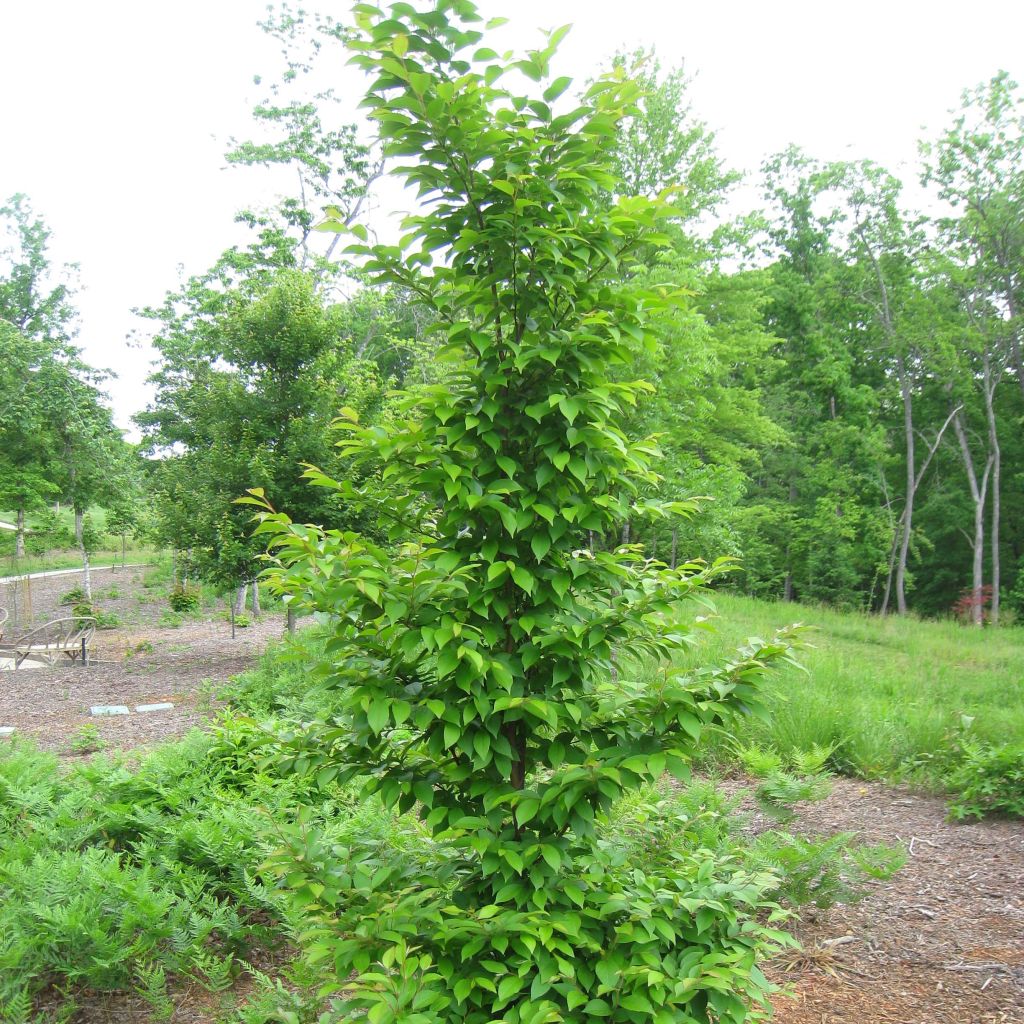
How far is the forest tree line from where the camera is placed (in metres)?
12.2

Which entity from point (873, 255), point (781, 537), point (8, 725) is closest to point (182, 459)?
point (8, 725)

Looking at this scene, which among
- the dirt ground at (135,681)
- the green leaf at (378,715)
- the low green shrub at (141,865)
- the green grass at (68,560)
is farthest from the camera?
the green grass at (68,560)

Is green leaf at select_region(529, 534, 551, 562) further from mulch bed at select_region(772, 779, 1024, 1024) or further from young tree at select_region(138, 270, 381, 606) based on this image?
young tree at select_region(138, 270, 381, 606)

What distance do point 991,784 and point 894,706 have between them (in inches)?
80.1

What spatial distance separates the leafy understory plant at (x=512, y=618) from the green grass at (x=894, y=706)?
3.77 feet

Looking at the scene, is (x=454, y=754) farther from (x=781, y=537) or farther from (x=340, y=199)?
(x=781, y=537)

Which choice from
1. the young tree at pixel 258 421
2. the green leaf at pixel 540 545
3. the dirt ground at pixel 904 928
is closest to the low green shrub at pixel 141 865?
the dirt ground at pixel 904 928

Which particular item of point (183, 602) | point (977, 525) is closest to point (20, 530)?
point (183, 602)

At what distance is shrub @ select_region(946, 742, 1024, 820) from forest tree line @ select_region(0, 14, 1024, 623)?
3.23m

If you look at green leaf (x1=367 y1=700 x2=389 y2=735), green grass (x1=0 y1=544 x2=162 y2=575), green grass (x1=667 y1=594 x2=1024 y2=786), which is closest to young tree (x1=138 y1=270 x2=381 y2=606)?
green grass (x1=667 y1=594 x2=1024 y2=786)

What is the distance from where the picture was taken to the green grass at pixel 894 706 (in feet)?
20.9

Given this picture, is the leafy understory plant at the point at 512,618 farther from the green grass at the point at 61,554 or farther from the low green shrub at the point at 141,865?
the green grass at the point at 61,554

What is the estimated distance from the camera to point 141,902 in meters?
3.39

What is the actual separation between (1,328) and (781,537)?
2696 cm
